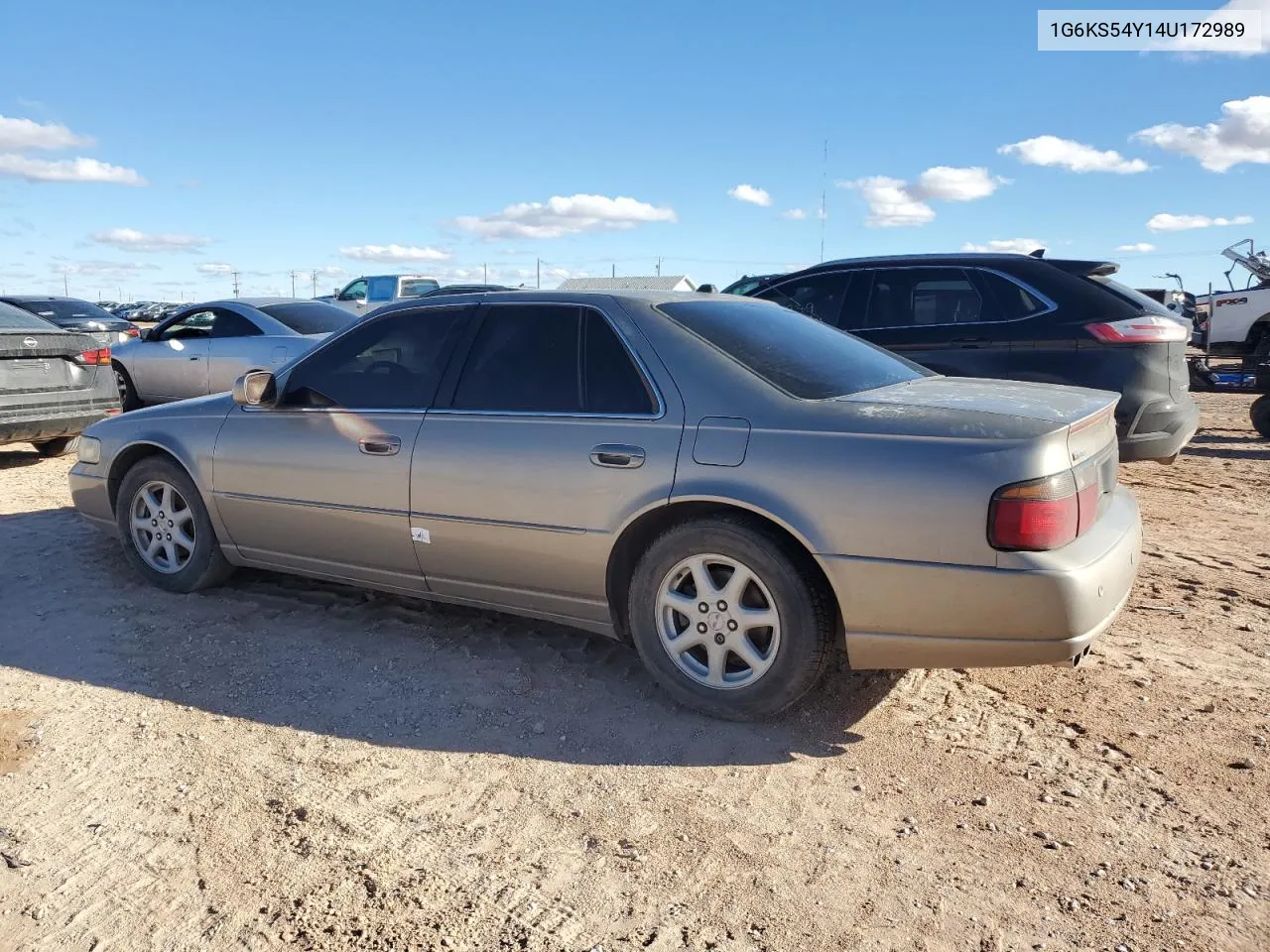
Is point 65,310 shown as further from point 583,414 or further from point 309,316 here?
point 583,414

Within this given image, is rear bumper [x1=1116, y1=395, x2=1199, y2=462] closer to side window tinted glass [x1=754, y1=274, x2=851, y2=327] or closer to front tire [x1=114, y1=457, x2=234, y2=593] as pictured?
side window tinted glass [x1=754, y1=274, x2=851, y2=327]

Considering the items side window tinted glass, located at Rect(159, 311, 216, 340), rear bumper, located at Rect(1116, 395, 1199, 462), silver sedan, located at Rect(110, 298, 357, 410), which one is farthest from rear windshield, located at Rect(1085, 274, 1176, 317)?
side window tinted glass, located at Rect(159, 311, 216, 340)

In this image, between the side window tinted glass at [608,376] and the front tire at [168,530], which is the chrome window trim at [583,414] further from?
the front tire at [168,530]

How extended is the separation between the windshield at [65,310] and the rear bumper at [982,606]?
16611 mm

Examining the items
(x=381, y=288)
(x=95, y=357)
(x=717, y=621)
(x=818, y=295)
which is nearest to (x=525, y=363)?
(x=717, y=621)

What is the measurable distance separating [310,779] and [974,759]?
7.17 feet

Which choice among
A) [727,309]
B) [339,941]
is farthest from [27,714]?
[727,309]

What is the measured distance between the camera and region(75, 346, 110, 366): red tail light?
8.52 metres

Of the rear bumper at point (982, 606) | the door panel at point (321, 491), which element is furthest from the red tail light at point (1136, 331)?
the door panel at point (321, 491)

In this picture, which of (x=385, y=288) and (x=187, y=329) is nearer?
(x=187, y=329)

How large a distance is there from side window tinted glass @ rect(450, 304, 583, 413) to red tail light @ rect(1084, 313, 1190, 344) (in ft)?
12.7

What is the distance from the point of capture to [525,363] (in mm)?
4012

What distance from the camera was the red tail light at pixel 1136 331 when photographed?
6.11 m

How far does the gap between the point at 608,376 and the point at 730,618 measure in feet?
3.47
